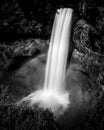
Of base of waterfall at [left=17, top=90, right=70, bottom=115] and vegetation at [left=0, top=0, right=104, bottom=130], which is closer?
vegetation at [left=0, top=0, right=104, bottom=130]

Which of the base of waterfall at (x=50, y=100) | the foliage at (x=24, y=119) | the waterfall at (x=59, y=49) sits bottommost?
the base of waterfall at (x=50, y=100)

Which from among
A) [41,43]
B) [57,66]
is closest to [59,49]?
[57,66]

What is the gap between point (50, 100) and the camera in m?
11.0

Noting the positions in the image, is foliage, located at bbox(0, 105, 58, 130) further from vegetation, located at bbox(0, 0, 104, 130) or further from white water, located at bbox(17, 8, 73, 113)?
white water, located at bbox(17, 8, 73, 113)

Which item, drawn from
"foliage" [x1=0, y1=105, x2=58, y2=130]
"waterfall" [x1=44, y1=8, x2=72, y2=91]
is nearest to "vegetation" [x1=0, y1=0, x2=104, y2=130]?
"foliage" [x1=0, y1=105, x2=58, y2=130]

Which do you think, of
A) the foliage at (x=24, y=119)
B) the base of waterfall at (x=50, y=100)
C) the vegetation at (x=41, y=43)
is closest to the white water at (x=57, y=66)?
the base of waterfall at (x=50, y=100)

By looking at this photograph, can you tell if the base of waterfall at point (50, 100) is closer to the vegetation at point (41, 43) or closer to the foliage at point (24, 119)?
the vegetation at point (41, 43)

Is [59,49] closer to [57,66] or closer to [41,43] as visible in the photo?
[57,66]

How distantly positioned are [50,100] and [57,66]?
84.6 inches

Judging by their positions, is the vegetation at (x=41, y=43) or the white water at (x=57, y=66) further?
the white water at (x=57, y=66)

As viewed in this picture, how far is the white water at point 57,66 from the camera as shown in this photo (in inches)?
433

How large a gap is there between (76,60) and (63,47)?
1135 mm

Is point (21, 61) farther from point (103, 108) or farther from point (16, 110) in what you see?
point (103, 108)

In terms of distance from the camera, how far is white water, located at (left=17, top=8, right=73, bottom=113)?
10989mm
